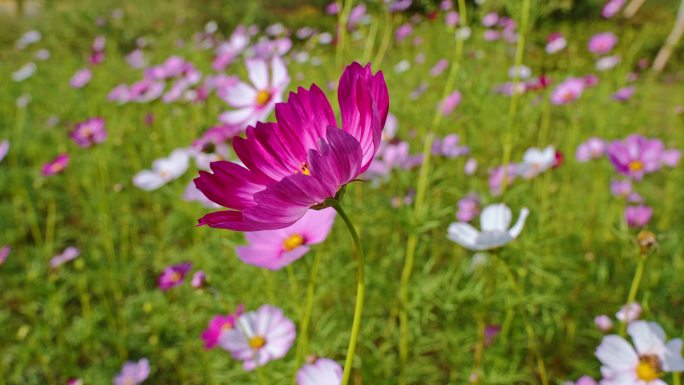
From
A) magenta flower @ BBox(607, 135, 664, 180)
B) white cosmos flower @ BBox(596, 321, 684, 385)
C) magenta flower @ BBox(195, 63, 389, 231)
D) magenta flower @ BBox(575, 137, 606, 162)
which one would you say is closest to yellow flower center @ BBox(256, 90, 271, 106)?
magenta flower @ BBox(195, 63, 389, 231)

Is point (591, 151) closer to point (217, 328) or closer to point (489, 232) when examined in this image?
point (489, 232)

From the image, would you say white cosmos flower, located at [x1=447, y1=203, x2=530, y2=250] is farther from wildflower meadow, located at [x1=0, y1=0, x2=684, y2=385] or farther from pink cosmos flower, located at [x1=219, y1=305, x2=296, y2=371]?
pink cosmos flower, located at [x1=219, y1=305, x2=296, y2=371]

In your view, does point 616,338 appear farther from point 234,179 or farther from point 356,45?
point 356,45

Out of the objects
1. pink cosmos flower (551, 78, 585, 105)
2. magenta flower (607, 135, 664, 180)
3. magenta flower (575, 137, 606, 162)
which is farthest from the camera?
pink cosmos flower (551, 78, 585, 105)

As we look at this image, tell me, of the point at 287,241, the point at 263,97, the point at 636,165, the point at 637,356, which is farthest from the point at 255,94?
the point at 636,165

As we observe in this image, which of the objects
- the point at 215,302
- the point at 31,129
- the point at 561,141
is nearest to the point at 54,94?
the point at 31,129

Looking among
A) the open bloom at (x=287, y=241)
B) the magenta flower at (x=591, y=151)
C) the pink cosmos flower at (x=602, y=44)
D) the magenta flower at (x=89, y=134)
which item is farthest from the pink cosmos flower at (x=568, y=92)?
the magenta flower at (x=89, y=134)
